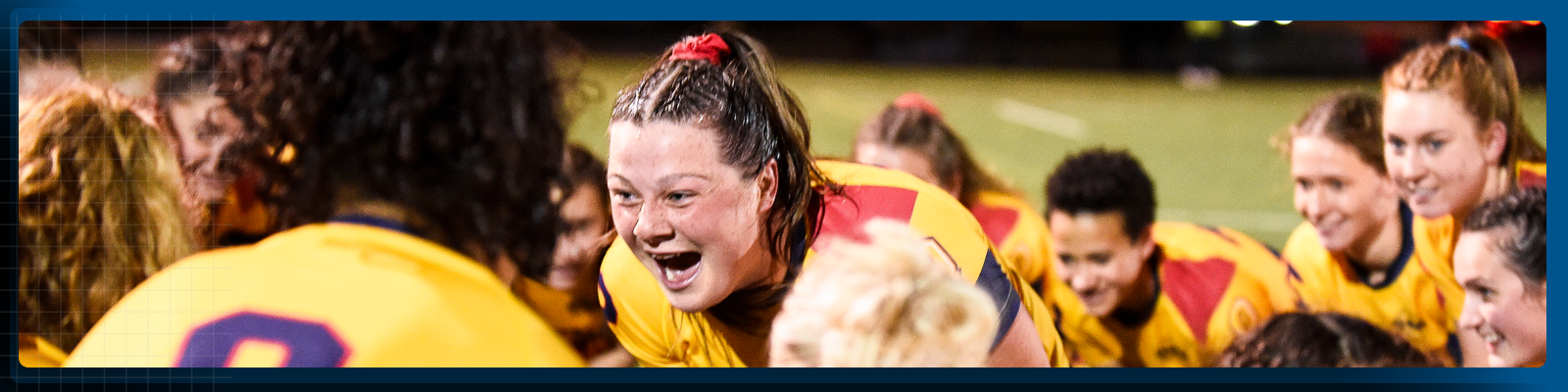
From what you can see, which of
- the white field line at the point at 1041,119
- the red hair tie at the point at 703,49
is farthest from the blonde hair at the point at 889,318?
the white field line at the point at 1041,119

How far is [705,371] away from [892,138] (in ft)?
1.67

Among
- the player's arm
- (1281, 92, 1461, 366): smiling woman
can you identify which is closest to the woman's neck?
(1281, 92, 1461, 366): smiling woman

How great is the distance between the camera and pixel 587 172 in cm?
140

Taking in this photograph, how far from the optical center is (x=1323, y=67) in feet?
5.74

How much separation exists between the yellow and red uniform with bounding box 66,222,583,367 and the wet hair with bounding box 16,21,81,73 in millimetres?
567

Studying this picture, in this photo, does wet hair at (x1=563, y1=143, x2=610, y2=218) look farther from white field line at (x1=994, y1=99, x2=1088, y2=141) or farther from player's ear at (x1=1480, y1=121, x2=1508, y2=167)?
white field line at (x1=994, y1=99, x2=1088, y2=141)

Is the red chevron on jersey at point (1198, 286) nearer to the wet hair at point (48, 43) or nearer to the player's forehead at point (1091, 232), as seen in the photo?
the player's forehead at point (1091, 232)

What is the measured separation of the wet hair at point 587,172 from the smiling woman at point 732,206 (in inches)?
1.2

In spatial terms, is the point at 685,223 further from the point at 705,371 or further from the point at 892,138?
the point at 892,138

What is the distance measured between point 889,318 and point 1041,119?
3.55m

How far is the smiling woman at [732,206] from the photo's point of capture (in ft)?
4.33

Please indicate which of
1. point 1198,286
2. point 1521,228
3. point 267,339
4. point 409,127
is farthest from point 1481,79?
point 267,339

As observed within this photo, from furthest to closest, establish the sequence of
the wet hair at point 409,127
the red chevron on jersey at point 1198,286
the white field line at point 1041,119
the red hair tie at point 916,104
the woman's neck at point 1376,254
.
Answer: the white field line at point 1041,119
the red hair tie at point 916,104
the red chevron on jersey at point 1198,286
the woman's neck at point 1376,254
the wet hair at point 409,127

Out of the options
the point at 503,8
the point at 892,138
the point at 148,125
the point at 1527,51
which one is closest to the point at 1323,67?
the point at 1527,51
